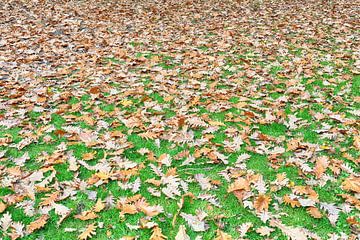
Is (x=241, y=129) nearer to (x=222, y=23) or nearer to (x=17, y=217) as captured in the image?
(x=17, y=217)

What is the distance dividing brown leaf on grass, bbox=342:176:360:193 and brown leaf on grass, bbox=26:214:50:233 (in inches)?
112

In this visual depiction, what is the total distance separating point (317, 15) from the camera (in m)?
11.2

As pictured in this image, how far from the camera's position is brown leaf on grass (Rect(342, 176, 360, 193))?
373cm

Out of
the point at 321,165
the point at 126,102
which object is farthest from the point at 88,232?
the point at 126,102

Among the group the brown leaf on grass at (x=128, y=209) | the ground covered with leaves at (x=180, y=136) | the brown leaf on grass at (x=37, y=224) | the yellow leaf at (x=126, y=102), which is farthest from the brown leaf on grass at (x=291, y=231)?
the yellow leaf at (x=126, y=102)

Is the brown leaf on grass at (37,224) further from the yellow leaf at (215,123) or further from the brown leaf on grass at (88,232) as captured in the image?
the yellow leaf at (215,123)

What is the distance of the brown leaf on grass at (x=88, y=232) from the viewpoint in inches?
127

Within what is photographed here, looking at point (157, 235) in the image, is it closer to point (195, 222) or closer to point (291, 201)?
point (195, 222)

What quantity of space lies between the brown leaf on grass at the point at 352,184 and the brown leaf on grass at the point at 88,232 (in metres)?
2.42

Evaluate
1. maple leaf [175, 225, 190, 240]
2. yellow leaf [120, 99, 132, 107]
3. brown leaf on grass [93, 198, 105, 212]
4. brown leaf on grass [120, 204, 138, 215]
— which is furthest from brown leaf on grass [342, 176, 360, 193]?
yellow leaf [120, 99, 132, 107]

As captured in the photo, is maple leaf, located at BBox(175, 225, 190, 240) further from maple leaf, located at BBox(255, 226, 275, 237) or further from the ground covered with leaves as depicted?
maple leaf, located at BBox(255, 226, 275, 237)

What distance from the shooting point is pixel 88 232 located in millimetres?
3275

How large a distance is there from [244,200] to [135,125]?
6.28 feet

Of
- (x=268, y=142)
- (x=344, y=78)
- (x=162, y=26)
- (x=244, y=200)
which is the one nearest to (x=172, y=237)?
(x=244, y=200)
